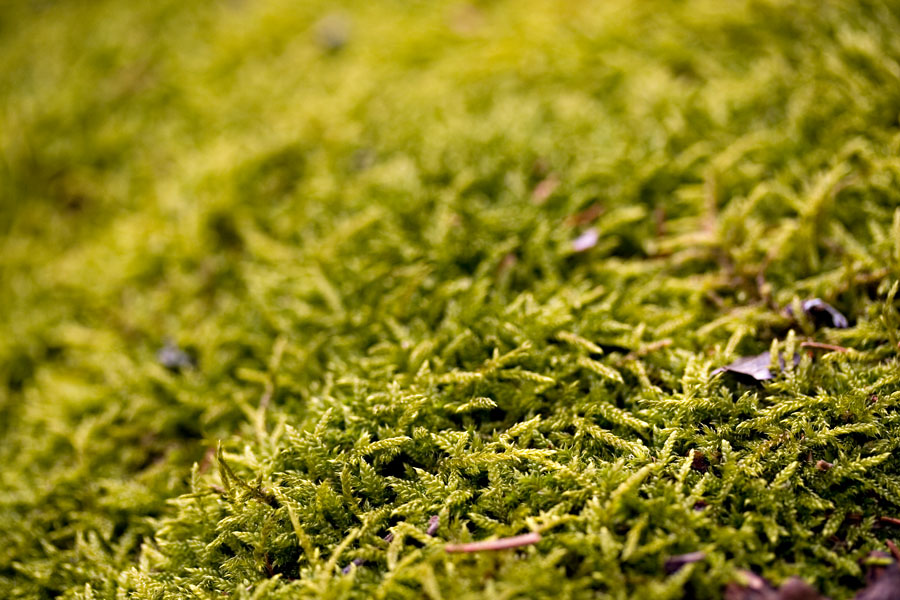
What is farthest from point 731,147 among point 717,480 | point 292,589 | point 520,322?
point 292,589

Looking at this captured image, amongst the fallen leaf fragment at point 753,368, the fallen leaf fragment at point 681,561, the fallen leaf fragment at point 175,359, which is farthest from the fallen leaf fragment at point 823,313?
the fallen leaf fragment at point 175,359

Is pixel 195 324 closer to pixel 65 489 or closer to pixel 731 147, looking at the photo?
pixel 65 489

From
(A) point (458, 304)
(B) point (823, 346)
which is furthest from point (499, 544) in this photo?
(B) point (823, 346)

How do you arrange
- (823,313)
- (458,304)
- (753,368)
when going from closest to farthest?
1. (753,368)
2. (823,313)
3. (458,304)

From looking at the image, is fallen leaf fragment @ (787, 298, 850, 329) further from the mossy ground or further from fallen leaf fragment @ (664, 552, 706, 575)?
fallen leaf fragment @ (664, 552, 706, 575)

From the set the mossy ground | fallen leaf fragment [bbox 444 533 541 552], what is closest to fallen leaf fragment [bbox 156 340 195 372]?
the mossy ground

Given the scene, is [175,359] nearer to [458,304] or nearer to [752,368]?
[458,304]
